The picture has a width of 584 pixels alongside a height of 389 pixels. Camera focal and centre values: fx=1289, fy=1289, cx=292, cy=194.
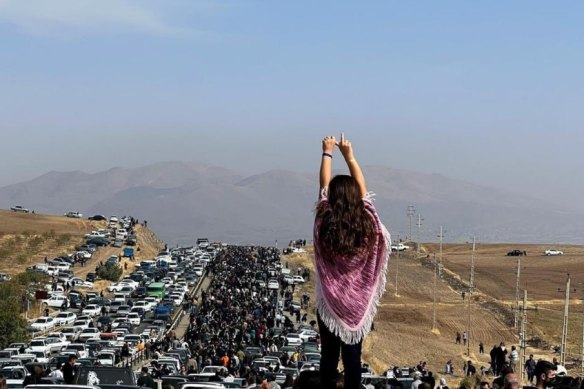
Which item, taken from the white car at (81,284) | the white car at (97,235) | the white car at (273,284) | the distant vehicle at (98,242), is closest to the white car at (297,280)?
the white car at (273,284)

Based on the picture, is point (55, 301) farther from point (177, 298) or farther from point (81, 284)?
point (81, 284)

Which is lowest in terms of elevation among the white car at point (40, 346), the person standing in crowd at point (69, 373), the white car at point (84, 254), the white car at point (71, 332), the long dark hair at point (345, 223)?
the white car at point (40, 346)

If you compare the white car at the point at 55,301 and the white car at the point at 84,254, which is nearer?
the white car at the point at 55,301

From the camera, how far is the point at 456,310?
89250 mm

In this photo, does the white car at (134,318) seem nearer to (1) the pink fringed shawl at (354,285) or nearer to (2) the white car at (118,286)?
(2) the white car at (118,286)

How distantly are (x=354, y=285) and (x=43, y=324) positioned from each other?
57.9m

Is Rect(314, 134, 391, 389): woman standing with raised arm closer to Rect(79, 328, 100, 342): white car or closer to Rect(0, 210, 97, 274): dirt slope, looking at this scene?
Rect(79, 328, 100, 342): white car

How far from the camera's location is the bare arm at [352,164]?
6.37 meters

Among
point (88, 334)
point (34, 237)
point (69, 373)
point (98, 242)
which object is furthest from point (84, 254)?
point (69, 373)

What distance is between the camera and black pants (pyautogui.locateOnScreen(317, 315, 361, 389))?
20.5 ft

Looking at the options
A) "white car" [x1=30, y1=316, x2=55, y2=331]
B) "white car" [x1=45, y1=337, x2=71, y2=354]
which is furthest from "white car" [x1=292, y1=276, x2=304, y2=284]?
"white car" [x1=45, y1=337, x2=71, y2=354]

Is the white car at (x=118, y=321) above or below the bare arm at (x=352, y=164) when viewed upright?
below

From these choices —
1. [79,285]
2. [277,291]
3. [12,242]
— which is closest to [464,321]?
[277,291]

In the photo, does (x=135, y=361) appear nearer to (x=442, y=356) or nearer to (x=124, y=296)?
(x=442, y=356)
